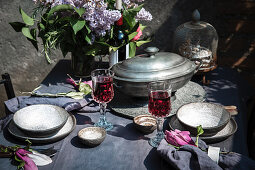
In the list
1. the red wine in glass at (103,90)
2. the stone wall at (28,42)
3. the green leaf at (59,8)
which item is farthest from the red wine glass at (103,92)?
the stone wall at (28,42)

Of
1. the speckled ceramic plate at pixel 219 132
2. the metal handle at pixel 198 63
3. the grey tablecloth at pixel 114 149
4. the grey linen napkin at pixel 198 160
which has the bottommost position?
the grey tablecloth at pixel 114 149

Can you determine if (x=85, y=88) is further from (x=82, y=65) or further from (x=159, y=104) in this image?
(x=159, y=104)

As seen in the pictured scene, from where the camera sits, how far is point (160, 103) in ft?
3.91

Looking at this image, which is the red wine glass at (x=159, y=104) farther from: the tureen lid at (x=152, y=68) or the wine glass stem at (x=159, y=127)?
the tureen lid at (x=152, y=68)

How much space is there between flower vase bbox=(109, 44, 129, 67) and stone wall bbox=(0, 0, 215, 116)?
83 centimetres

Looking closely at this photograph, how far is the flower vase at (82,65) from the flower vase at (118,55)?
14 cm

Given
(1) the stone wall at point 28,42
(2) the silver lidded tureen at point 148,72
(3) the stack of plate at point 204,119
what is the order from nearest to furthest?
(3) the stack of plate at point 204,119 < (2) the silver lidded tureen at point 148,72 < (1) the stone wall at point 28,42

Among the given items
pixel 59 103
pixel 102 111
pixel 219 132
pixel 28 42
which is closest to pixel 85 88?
pixel 59 103

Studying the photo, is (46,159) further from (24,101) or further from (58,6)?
(58,6)

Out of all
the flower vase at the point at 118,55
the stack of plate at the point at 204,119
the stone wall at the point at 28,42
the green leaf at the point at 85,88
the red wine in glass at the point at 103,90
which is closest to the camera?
the stack of plate at the point at 204,119

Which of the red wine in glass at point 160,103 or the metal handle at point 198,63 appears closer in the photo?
the red wine in glass at point 160,103

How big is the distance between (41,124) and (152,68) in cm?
58

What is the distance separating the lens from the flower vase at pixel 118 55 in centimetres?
179

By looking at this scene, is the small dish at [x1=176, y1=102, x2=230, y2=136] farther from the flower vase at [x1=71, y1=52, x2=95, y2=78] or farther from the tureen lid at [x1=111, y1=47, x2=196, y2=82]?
the flower vase at [x1=71, y1=52, x2=95, y2=78]
